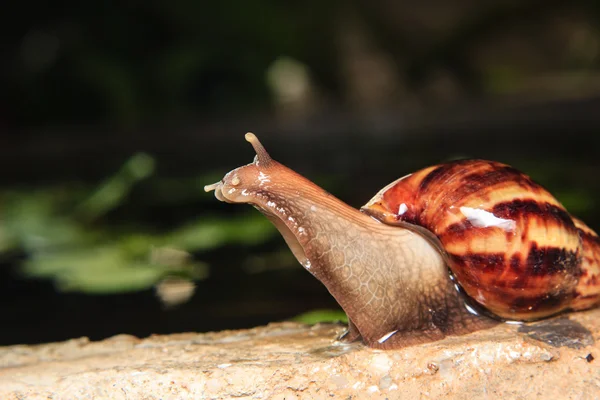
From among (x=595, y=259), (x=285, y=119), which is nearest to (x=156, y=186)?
(x=285, y=119)

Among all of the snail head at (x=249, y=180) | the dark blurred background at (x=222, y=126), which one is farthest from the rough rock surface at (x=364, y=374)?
the dark blurred background at (x=222, y=126)

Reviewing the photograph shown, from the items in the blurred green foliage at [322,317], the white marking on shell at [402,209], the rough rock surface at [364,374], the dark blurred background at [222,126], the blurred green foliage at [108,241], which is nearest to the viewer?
the rough rock surface at [364,374]

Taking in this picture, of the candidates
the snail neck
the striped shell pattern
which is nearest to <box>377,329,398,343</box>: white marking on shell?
the snail neck

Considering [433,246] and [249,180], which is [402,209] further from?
[249,180]

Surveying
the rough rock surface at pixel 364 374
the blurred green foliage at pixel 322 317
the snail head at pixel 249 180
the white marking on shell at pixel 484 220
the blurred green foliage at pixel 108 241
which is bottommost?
the rough rock surface at pixel 364 374

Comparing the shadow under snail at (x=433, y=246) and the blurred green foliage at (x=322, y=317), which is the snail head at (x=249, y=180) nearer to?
the shadow under snail at (x=433, y=246)

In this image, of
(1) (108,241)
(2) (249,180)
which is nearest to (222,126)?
(1) (108,241)

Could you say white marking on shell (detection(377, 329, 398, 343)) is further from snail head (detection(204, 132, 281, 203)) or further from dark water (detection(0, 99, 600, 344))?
dark water (detection(0, 99, 600, 344))
